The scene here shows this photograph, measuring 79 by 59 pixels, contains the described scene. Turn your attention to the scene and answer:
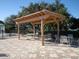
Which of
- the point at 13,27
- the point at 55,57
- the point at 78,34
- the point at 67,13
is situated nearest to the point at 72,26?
the point at 67,13

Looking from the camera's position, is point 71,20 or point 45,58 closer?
point 45,58

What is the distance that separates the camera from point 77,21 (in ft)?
118

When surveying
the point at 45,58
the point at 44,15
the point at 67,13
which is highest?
the point at 67,13

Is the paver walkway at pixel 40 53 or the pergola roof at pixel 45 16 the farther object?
the pergola roof at pixel 45 16

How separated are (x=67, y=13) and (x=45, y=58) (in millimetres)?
22897

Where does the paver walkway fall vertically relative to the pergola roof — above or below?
below

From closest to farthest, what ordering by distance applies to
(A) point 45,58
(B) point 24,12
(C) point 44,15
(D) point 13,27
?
(A) point 45,58 < (C) point 44,15 < (B) point 24,12 < (D) point 13,27

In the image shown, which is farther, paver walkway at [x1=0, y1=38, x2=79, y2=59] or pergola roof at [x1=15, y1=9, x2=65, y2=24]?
pergola roof at [x1=15, y1=9, x2=65, y2=24]

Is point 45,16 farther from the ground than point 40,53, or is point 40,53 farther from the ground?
point 45,16

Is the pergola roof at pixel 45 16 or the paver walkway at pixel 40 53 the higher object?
the pergola roof at pixel 45 16

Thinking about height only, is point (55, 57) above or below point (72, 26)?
below

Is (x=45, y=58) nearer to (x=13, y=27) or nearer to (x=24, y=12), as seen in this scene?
(x=24, y=12)

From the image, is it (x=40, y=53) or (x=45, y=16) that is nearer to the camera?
(x=40, y=53)

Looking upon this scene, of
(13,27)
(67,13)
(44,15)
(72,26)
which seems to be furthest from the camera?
(13,27)
